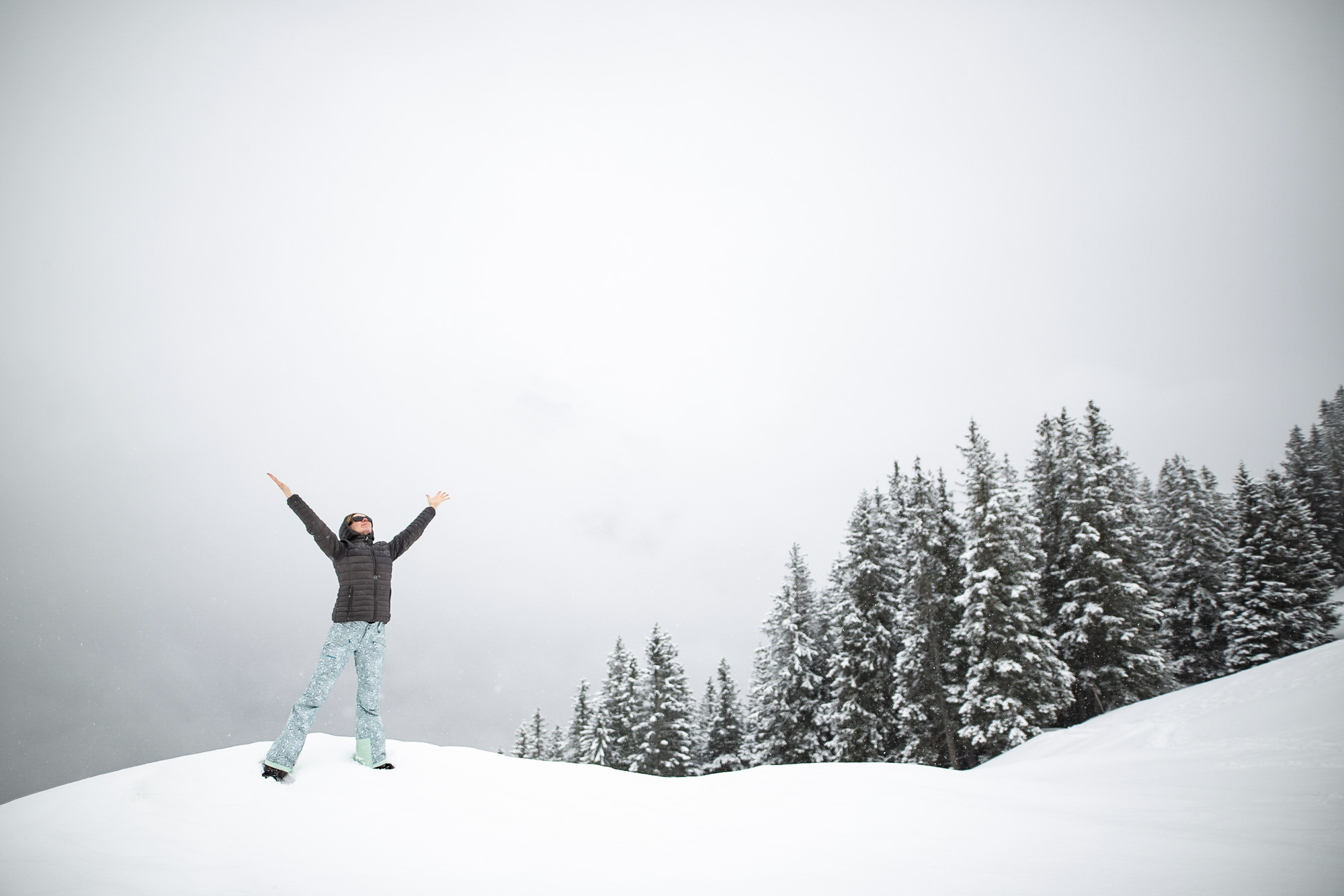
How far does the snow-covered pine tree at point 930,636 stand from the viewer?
957 inches

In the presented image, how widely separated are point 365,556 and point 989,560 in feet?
78.2

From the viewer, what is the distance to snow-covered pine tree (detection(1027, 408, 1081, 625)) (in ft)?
84.5

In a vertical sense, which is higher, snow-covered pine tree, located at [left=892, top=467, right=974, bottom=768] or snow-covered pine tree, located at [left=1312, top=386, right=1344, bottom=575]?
snow-covered pine tree, located at [left=1312, top=386, right=1344, bottom=575]

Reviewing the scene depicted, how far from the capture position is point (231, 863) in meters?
3.85

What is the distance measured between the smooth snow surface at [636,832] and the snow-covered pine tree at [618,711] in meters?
30.8

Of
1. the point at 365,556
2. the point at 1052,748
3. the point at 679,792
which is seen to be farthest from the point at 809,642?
the point at 365,556

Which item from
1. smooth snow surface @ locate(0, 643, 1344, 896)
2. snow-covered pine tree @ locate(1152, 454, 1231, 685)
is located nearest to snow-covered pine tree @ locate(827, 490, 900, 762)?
snow-covered pine tree @ locate(1152, 454, 1231, 685)

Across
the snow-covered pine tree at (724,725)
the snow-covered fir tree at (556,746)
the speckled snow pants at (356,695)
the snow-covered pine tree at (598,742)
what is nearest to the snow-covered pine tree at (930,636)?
the snow-covered pine tree at (724,725)

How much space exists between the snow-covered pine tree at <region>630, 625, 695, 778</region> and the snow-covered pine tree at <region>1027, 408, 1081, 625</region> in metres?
19.9

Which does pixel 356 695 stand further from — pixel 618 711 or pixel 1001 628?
pixel 618 711

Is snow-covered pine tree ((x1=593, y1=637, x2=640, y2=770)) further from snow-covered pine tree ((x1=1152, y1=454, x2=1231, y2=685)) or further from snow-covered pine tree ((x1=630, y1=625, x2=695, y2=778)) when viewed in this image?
snow-covered pine tree ((x1=1152, y1=454, x2=1231, y2=685))

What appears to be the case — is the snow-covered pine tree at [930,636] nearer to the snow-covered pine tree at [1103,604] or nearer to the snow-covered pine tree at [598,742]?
the snow-covered pine tree at [1103,604]

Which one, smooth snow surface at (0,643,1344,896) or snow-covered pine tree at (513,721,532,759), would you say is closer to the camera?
smooth snow surface at (0,643,1344,896)

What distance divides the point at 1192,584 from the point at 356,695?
4131 centimetres
